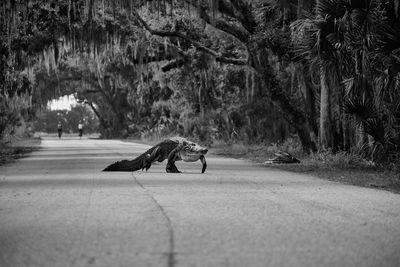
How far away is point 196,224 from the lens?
8391mm

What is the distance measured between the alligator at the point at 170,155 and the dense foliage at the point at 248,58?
3.88m

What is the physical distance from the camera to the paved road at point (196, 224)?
21.2ft

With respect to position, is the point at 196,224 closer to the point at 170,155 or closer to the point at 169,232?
the point at 169,232

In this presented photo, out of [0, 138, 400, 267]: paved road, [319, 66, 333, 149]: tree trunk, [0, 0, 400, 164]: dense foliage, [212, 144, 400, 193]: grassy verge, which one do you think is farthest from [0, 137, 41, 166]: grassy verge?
[0, 138, 400, 267]: paved road

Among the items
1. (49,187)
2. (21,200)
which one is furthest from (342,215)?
(49,187)

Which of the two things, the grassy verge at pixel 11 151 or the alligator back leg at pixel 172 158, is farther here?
the grassy verge at pixel 11 151

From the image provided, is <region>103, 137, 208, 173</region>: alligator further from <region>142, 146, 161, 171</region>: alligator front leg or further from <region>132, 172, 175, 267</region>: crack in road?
<region>132, 172, 175, 267</region>: crack in road

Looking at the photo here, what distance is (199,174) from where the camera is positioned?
17.0m

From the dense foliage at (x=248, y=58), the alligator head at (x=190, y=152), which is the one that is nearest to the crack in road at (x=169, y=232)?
the alligator head at (x=190, y=152)

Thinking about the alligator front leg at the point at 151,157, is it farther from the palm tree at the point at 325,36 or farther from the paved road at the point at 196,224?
the palm tree at the point at 325,36

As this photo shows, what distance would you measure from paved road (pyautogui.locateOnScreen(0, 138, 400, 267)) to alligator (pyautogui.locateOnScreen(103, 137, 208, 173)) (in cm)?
267

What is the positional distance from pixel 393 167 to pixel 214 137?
21290 millimetres

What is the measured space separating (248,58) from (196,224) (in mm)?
17948

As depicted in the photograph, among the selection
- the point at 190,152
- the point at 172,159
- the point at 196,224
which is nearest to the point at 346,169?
the point at 190,152
